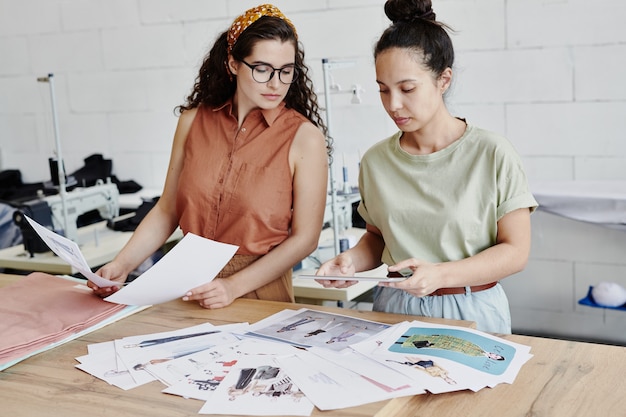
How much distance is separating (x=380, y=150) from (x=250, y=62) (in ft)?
1.44

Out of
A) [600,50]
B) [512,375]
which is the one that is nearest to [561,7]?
[600,50]

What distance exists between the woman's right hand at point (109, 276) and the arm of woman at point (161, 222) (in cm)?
2

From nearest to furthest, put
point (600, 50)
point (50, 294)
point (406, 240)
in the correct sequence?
point (406, 240)
point (50, 294)
point (600, 50)

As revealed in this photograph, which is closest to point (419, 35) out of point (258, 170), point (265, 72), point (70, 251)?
point (265, 72)

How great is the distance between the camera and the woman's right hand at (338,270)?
1.59 metres

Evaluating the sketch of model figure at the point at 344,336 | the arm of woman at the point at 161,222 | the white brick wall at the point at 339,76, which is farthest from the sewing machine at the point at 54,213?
the sketch of model figure at the point at 344,336

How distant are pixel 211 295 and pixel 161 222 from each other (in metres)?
0.47

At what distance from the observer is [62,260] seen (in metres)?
3.27

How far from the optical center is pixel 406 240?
5.54 ft

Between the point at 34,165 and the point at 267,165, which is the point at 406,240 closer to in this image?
the point at 267,165

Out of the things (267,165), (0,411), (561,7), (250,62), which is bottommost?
(0,411)

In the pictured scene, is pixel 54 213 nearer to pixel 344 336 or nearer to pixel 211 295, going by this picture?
pixel 211 295

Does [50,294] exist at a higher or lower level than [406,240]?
lower

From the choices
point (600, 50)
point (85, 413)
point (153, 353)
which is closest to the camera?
point (85, 413)
